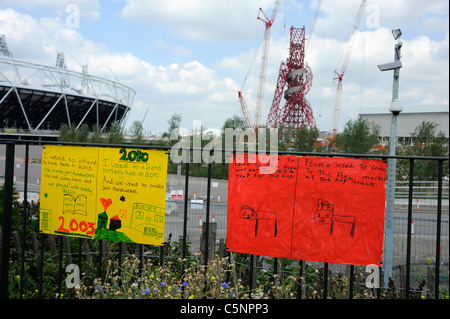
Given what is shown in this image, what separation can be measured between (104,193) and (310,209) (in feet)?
5.89

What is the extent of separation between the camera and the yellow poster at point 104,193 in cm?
343

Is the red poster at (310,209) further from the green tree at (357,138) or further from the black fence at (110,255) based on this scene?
the green tree at (357,138)

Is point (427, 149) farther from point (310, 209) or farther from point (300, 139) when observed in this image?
point (310, 209)

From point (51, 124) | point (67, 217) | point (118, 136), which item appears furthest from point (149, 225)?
point (51, 124)

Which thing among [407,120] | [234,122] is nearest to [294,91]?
[234,122]

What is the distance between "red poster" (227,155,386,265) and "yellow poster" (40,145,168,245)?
2.20 feet

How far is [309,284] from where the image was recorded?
15.8 ft

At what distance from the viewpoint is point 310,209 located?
10.5 ft

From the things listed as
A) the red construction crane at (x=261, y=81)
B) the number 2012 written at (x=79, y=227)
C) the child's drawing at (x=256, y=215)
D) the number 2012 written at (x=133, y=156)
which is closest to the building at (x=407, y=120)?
the red construction crane at (x=261, y=81)

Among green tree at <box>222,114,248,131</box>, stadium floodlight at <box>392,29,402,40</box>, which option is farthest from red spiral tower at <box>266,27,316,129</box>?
stadium floodlight at <box>392,29,402,40</box>

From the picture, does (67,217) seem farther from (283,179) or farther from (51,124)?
(51,124)

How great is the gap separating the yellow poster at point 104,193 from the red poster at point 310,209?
0.67m

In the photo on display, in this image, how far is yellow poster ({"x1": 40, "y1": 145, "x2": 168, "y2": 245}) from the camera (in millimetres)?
3432
